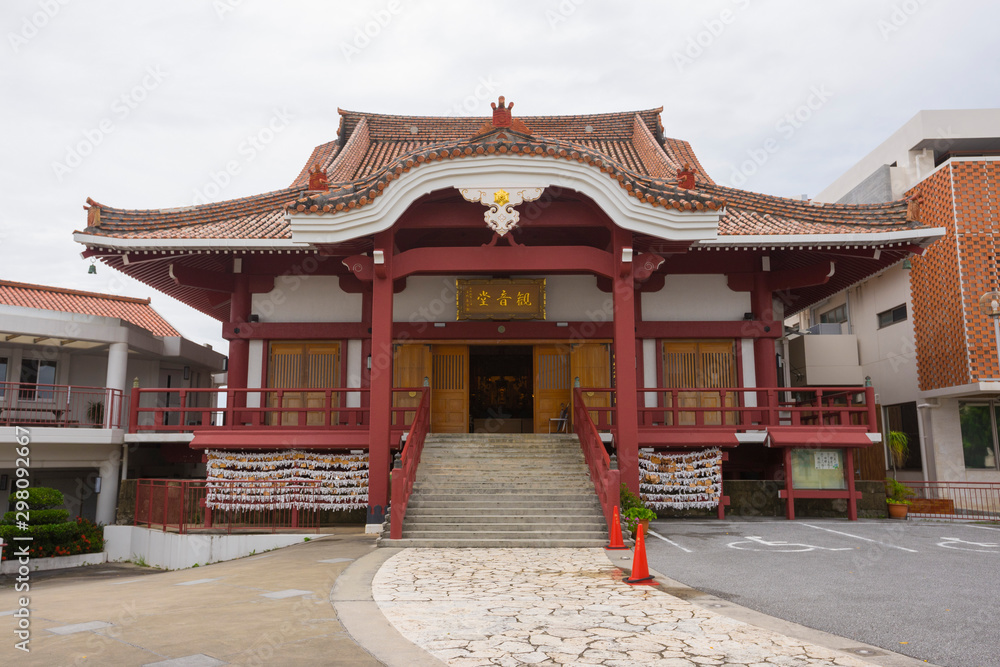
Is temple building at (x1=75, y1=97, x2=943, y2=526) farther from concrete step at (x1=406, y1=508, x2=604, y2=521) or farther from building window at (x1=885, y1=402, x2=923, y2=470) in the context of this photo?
building window at (x1=885, y1=402, x2=923, y2=470)

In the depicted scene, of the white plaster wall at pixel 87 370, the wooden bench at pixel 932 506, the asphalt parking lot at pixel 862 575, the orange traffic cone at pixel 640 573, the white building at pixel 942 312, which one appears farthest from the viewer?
the white plaster wall at pixel 87 370

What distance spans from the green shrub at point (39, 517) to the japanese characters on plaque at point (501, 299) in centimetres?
962

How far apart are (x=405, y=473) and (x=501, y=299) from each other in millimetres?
5342

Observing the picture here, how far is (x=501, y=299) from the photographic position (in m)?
15.5

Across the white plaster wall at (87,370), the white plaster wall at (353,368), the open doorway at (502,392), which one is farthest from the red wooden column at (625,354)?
the white plaster wall at (87,370)

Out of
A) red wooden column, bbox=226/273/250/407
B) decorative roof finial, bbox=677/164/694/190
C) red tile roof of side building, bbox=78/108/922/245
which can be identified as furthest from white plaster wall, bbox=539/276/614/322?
red wooden column, bbox=226/273/250/407

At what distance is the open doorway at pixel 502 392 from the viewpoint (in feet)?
78.6

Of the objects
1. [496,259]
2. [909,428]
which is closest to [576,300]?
[496,259]

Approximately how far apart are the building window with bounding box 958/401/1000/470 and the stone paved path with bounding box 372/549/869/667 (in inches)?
686

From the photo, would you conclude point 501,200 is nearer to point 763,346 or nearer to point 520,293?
point 520,293

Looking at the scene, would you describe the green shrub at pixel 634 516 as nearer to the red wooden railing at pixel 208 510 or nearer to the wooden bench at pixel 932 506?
the red wooden railing at pixel 208 510

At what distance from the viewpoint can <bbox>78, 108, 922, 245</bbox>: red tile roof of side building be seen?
40.1 ft

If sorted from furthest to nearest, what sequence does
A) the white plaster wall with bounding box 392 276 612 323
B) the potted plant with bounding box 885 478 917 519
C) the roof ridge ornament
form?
the white plaster wall with bounding box 392 276 612 323, the potted plant with bounding box 885 478 917 519, the roof ridge ornament

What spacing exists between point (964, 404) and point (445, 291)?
1632 cm
